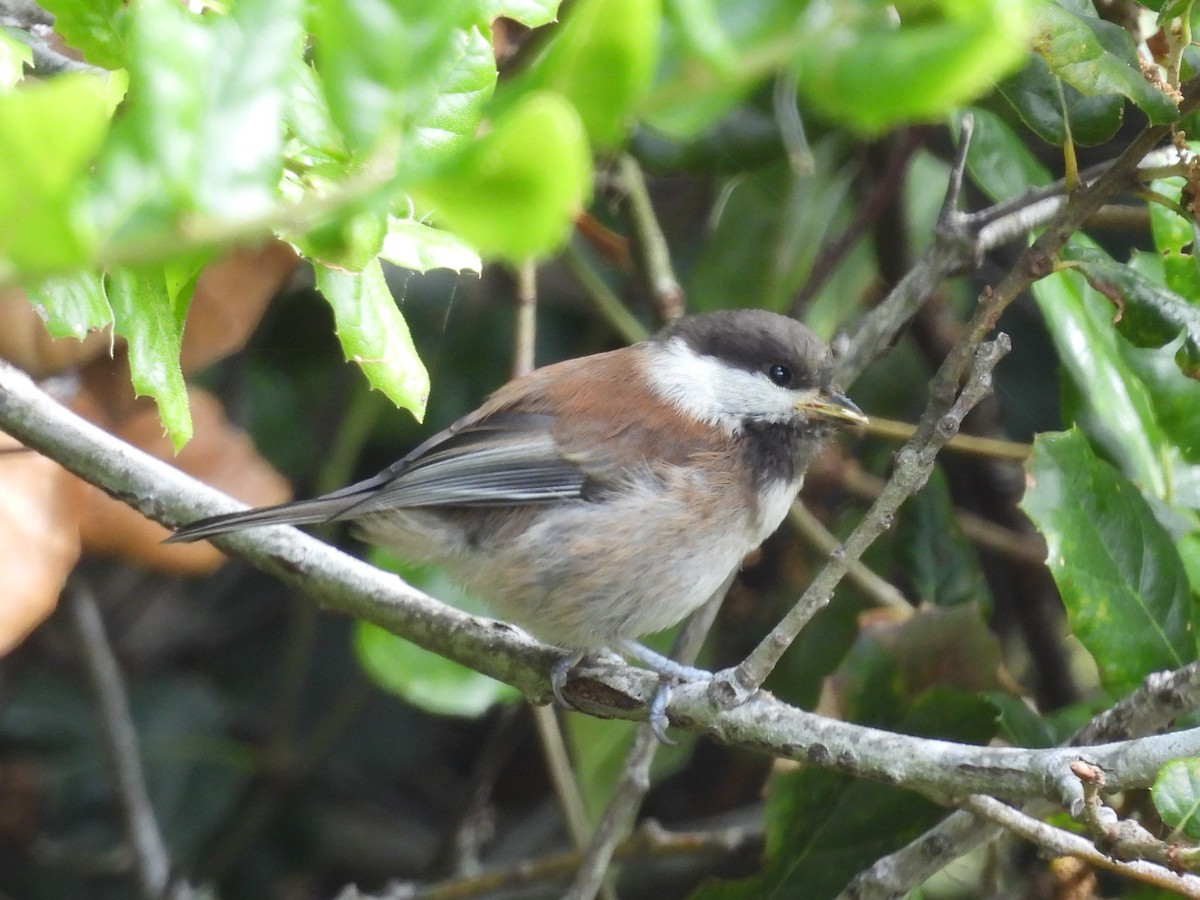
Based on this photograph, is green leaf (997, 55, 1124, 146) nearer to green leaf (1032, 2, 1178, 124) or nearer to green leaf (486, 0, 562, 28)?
green leaf (1032, 2, 1178, 124)

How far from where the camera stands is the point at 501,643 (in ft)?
6.75

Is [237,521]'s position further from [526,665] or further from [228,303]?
[228,303]

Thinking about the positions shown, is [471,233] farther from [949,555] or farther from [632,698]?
[949,555]

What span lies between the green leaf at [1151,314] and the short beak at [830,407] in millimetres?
703

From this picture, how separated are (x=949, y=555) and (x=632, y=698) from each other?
935 millimetres

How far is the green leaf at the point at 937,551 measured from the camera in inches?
97.0

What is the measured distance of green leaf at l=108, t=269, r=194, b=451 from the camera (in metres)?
1.37

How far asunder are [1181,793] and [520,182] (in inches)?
42.9

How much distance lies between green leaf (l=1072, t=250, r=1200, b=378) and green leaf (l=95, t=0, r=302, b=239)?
1.30m

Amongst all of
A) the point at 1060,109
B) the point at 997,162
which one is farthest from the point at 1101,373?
the point at 1060,109

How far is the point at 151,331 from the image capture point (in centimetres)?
138

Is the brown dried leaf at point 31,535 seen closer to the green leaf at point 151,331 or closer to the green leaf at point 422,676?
the green leaf at point 422,676

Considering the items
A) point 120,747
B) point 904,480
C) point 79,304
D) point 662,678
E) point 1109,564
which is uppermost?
point 79,304

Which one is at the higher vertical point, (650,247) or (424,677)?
(650,247)
